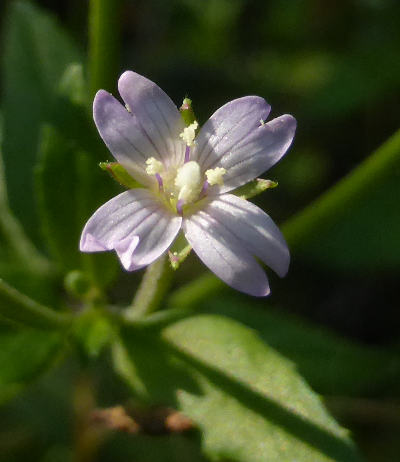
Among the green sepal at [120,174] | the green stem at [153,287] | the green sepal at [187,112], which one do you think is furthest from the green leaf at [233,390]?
the green sepal at [187,112]

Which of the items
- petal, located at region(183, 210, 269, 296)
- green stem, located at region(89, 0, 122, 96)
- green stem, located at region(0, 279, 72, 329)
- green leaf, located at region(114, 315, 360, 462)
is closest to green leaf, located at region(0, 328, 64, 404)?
green stem, located at region(0, 279, 72, 329)

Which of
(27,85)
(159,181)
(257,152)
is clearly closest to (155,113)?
(159,181)

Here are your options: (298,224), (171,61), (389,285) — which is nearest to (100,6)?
(298,224)

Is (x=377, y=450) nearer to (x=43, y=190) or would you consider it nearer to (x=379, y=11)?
(x=43, y=190)

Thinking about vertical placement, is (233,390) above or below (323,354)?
above

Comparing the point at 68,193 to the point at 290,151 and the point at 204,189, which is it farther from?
the point at 290,151

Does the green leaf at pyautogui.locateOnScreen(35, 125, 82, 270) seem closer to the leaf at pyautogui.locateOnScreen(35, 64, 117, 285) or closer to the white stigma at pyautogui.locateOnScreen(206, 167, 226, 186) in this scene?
the leaf at pyautogui.locateOnScreen(35, 64, 117, 285)
